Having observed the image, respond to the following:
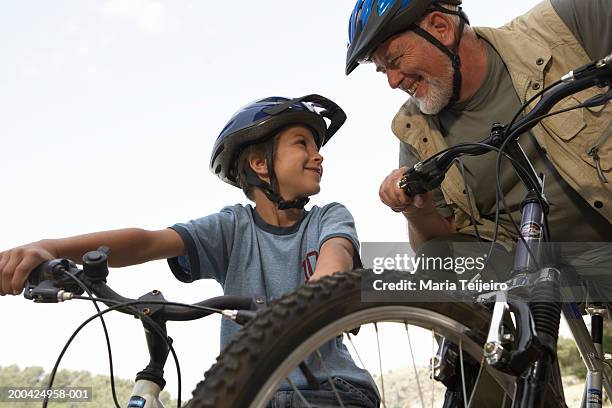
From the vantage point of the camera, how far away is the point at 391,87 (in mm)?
4289

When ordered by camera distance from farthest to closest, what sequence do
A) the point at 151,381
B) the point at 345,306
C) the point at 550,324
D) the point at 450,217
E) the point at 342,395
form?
1. the point at 450,217
2. the point at 342,395
3. the point at 151,381
4. the point at 550,324
5. the point at 345,306

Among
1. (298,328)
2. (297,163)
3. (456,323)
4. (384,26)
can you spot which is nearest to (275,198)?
(297,163)

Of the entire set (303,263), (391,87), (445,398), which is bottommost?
(445,398)

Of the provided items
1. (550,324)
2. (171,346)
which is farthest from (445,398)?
(171,346)

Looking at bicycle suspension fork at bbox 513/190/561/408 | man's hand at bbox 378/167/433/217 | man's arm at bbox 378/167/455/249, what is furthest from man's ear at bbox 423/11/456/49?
bicycle suspension fork at bbox 513/190/561/408

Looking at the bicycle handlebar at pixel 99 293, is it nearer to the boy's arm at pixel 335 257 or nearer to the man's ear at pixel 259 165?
the boy's arm at pixel 335 257

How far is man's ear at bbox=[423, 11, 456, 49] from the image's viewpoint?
168 inches

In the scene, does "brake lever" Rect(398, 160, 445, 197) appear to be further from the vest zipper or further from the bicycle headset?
the bicycle headset

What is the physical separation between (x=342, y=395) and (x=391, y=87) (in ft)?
6.20

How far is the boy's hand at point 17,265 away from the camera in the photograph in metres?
2.57

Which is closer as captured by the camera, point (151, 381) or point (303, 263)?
point (151, 381)

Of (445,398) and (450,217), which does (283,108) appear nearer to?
(450,217)

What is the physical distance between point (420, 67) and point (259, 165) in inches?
39.8

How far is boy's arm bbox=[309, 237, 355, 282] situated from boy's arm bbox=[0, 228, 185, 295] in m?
0.60
